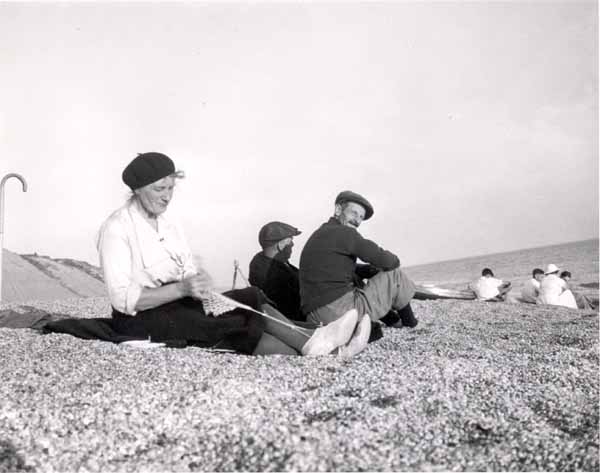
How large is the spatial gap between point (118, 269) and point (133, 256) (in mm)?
148

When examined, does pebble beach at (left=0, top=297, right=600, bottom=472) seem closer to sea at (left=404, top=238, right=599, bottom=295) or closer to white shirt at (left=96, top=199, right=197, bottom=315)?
white shirt at (left=96, top=199, right=197, bottom=315)

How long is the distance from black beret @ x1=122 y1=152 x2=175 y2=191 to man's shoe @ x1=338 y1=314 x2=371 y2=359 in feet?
5.29

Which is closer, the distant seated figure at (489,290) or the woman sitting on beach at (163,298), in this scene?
the woman sitting on beach at (163,298)

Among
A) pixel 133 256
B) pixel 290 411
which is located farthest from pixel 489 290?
pixel 290 411

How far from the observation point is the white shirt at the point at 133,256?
10.8ft

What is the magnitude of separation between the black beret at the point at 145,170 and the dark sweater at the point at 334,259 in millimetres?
1316

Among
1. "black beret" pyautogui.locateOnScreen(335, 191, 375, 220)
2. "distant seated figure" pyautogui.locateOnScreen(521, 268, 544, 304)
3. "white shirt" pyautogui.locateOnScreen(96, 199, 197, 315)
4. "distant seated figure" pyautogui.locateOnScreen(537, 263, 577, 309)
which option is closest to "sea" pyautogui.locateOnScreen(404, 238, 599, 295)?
"distant seated figure" pyautogui.locateOnScreen(521, 268, 544, 304)

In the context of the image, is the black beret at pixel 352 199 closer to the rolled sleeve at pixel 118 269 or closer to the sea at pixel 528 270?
the rolled sleeve at pixel 118 269

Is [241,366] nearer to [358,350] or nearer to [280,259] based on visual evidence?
[358,350]

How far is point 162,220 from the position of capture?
372 centimetres

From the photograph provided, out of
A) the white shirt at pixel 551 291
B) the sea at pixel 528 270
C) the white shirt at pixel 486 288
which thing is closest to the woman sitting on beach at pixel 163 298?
the white shirt at pixel 551 291

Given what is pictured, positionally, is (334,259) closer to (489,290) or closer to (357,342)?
(357,342)

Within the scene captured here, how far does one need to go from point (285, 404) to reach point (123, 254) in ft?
5.20

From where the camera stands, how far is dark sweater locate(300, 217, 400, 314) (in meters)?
4.11
